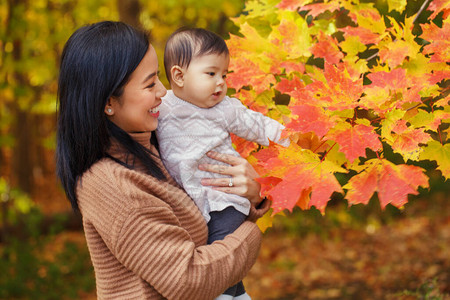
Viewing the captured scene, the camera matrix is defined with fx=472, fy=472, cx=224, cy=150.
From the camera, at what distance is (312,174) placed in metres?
1.58

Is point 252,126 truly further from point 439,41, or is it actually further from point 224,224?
point 439,41

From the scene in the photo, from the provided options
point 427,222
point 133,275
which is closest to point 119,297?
point 133,275

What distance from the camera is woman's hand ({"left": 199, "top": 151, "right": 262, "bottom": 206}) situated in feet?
6.30

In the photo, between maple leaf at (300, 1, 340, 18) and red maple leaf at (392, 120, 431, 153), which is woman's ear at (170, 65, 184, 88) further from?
red maple leaf at (392, 120, 431, 153)

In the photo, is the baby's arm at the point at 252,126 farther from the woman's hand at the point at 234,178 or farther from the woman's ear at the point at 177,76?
the woman's ear at the point at 177,76

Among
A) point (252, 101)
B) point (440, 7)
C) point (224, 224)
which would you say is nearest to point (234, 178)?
point (224, 224)

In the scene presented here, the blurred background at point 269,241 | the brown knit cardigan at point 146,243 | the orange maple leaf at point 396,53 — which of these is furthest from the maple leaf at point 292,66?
the blurred background at point 269,241

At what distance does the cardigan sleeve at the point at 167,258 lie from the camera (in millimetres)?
1546

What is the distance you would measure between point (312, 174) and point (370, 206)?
674 cm

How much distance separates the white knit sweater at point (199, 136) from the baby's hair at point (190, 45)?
0.53ft

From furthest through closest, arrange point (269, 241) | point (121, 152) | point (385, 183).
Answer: point (269, 241), point (121, 152), point (385, 183)

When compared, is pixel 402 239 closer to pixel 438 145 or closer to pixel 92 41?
pixel 438 145

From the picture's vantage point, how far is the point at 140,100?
167 cm

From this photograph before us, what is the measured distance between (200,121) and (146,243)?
0.59 meters
